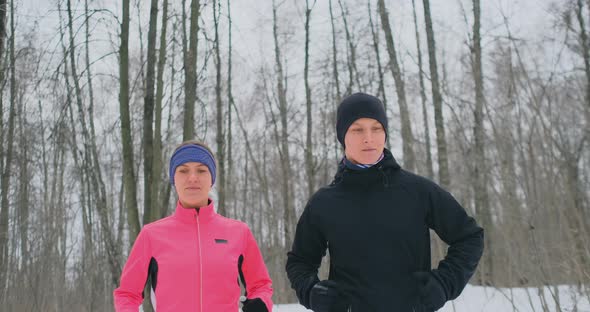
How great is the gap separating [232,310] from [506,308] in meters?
5.20

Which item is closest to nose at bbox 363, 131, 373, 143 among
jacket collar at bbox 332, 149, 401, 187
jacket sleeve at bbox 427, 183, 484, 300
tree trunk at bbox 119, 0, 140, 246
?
jacket collar at bbox 332, 149, 401, 187

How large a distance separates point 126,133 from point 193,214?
9.76 ft

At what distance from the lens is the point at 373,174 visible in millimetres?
2107

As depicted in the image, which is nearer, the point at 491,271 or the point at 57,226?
the point at 57,226

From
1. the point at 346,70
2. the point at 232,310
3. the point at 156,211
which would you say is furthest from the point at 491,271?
the point at 232,310

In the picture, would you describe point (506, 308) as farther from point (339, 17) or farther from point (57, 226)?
point (339, 17)

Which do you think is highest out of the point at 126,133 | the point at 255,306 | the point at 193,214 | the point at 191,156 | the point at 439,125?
the point at 439,125

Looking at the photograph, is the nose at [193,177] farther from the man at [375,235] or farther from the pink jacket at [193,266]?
the man at [375,235]

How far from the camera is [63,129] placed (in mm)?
5383

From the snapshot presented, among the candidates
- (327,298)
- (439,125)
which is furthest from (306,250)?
(439,125)

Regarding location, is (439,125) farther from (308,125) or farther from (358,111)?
(358,111)

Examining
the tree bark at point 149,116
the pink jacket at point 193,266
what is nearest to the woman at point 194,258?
the pink jacket at point 193,266

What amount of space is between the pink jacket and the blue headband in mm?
216

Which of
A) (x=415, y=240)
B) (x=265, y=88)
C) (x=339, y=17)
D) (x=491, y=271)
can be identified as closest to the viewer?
(x=415, y=240)
